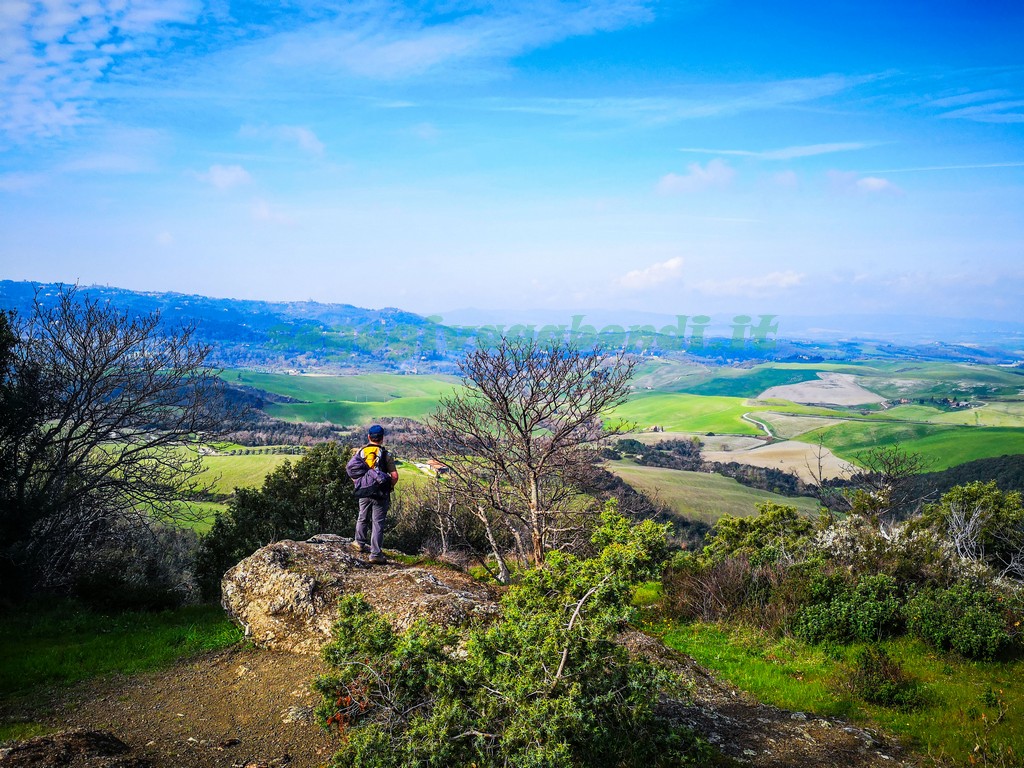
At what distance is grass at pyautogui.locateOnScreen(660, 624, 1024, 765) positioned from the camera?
21.7 ft

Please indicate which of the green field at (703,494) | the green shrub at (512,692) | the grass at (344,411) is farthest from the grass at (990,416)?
the green shrub at (512,692)

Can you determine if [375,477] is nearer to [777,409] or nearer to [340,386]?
[777,409]

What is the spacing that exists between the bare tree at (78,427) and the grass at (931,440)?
208ft

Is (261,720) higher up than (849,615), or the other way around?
(849,615)

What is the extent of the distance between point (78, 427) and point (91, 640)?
7634mm

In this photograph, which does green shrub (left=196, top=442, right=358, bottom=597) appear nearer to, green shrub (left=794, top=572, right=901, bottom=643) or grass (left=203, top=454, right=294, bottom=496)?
green shrub (left=794, top=572, right=901, bottom=643)

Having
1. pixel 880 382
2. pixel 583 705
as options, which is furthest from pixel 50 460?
pixel 880 382

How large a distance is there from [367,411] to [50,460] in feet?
350

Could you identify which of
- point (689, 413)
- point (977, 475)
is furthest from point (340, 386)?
point (977, 475)

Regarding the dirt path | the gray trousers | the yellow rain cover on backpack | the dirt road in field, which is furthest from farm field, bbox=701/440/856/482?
the yellow rain cover on backpack

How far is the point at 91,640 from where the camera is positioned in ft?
30.1

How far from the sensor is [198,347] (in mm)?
17875

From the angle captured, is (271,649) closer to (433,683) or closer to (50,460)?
(433,683)

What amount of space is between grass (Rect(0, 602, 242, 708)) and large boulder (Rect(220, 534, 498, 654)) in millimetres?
734
